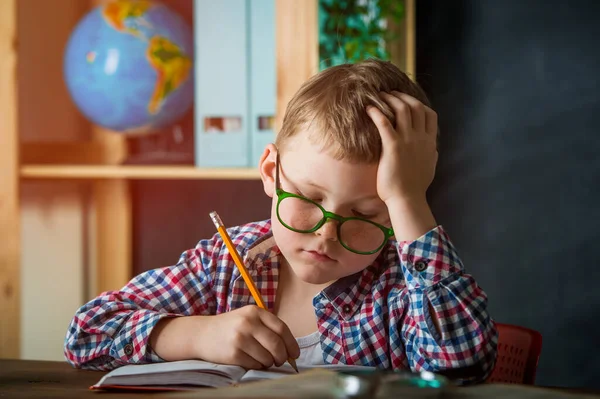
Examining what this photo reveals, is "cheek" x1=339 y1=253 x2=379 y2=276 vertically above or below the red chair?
above

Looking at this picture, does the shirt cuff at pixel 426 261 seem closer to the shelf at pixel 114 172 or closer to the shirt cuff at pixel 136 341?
the shirt cuff at pixel 136 341

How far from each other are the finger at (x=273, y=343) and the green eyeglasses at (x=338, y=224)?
6.9 inches

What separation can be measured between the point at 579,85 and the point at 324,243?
4.74 feet

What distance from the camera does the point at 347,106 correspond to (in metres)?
1.08

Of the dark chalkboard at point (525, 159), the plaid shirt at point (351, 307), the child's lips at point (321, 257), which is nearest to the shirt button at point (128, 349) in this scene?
the plaid shirt at point (351, 307)

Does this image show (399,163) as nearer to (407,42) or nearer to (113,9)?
(407,42)

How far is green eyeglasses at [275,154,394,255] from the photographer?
1025 mm

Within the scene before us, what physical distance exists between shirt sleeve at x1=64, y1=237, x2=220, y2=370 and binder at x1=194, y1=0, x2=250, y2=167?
2.61 feet

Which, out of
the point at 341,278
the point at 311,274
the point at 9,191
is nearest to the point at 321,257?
the point at 311,274

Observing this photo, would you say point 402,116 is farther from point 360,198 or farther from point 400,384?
point 400,384

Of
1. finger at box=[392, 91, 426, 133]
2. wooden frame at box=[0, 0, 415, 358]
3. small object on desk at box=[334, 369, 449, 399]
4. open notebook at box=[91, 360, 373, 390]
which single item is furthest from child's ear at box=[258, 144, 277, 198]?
wooden frame at box=[0, 0, 415, 358]

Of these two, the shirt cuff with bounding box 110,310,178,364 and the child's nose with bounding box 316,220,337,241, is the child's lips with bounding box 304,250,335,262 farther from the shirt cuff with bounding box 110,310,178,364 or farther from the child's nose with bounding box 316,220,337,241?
the shirt cuff with bounding box 110,310,178,364

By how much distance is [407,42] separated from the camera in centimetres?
203

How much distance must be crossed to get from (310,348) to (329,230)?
9.6 inches
